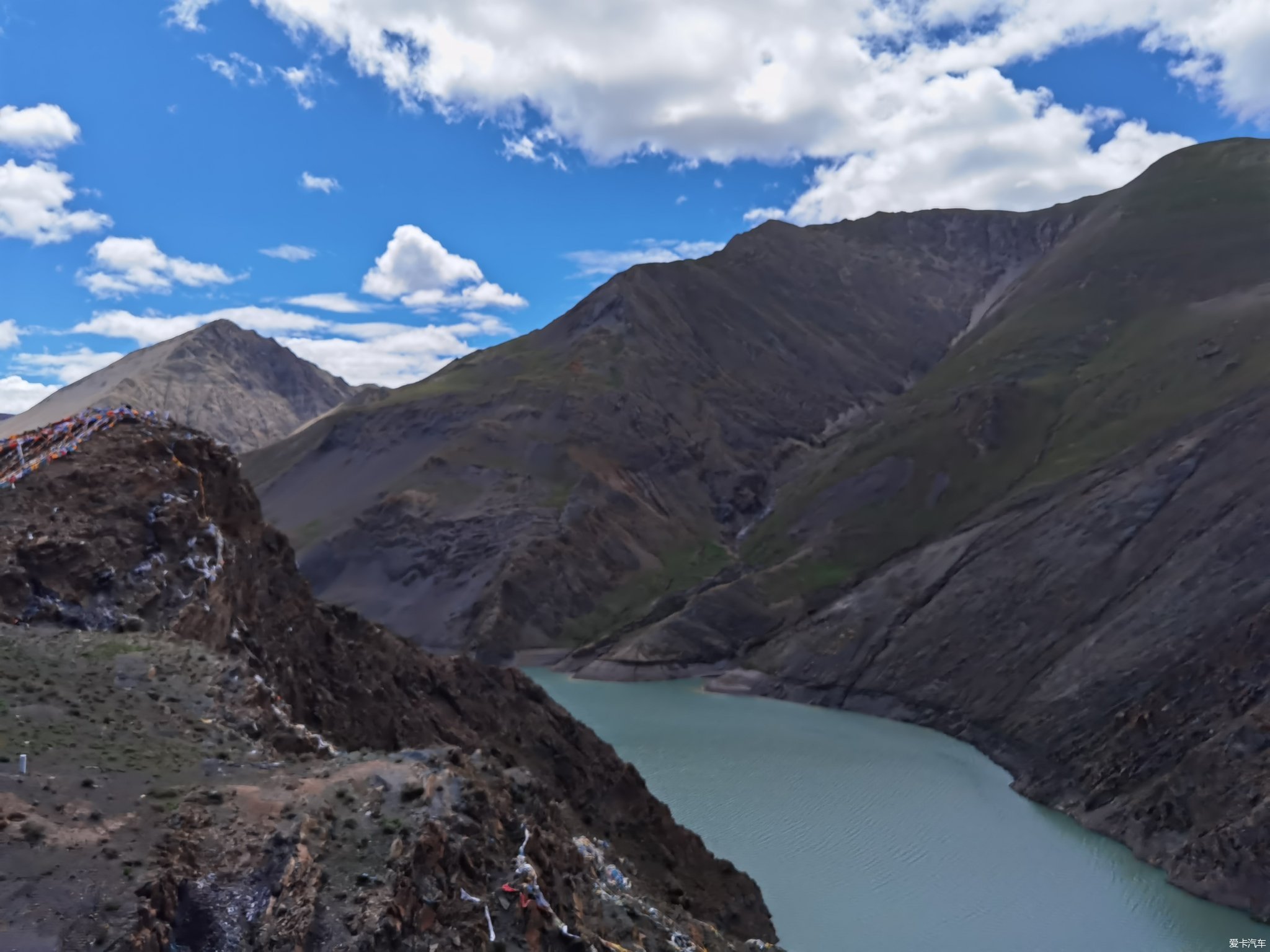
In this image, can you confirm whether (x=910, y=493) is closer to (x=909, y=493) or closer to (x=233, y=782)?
(x=909, y=493)

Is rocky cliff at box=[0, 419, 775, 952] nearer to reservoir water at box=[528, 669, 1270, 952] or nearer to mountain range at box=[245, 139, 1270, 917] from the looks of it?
reservoir water at box=[528, 669, 1270, 952]

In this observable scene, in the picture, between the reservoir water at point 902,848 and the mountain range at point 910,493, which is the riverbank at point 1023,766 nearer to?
the mountain range at point 910,493

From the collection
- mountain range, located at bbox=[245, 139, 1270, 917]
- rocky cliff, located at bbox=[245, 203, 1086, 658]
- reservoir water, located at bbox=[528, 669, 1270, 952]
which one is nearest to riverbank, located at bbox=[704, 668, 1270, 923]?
mountain range, located at bbox=[245, 139, 1270, 917]

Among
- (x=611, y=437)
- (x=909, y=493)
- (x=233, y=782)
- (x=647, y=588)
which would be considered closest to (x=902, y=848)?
(x=233, y=782)

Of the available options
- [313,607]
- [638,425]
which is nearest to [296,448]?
[638,425]

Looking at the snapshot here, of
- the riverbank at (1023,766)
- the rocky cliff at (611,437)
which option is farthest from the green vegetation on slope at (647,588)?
the riverbank at (1023,766)
